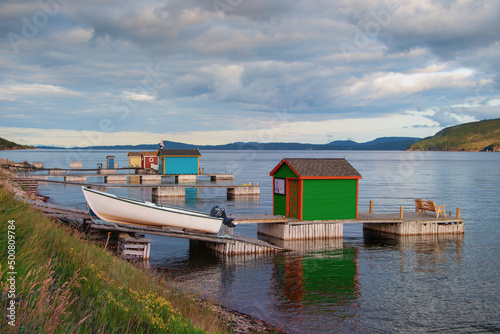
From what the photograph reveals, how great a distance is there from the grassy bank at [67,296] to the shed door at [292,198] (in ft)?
49.5

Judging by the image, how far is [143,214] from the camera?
2230cm

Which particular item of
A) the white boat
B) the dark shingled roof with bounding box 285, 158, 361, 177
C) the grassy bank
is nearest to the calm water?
the white boat

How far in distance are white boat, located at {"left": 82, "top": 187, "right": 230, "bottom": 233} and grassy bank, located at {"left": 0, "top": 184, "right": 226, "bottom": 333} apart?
10480 millimetres

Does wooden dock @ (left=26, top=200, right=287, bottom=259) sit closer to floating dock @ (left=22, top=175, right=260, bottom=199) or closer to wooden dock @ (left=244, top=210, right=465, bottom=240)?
wooden dock @ (left=244, top=210, right=465, bottom=240)

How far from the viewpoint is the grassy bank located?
6.16m

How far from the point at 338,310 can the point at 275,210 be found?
13.2 metres

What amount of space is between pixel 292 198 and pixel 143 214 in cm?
890

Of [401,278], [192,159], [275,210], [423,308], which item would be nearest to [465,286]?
[401,278]

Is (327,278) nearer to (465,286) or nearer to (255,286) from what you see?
(255,286)

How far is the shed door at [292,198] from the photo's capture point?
1029 inches

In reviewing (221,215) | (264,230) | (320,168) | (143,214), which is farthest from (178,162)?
(221,215)

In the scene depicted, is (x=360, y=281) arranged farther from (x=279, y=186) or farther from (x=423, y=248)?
(x=279, y=186)

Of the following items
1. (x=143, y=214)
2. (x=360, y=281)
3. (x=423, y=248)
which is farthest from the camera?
(x=423, y=248)

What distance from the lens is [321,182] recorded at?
2625 centimetres
